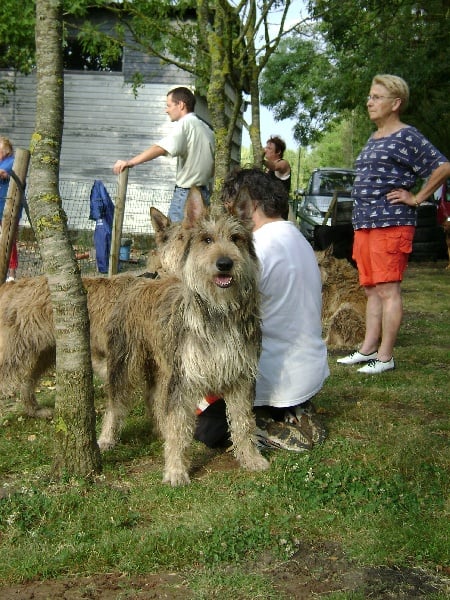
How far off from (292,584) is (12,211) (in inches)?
202

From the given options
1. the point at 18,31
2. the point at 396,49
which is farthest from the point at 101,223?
the point at 396,49

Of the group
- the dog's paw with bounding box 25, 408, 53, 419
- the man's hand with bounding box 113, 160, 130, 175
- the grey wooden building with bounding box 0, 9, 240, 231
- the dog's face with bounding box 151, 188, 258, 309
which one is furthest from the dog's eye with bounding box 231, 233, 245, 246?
the grey wooden building with bounding box 0, 9, 240, 231

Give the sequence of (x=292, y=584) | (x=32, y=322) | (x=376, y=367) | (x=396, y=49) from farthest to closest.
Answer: (x=396, y=49) < (x=376, y=367) < (x=32, y=322) < (x=292, y=584)

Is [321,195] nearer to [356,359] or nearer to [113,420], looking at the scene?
[356,359]

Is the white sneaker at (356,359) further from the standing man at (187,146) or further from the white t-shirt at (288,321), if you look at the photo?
the white t-shirt at (288,321)

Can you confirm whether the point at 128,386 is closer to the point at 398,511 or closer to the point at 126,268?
the point at 398,511

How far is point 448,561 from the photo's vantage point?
3.29 meters

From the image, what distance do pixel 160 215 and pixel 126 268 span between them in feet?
27.8

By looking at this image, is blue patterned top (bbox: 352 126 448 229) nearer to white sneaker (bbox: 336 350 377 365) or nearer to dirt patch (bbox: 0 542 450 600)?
white sneaker (bbox: 336 350 377 365)

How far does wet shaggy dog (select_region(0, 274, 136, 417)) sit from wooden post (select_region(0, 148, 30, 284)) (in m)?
1.77

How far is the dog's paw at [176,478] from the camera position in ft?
13.8

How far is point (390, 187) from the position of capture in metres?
6.36

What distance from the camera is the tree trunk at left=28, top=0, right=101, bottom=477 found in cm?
397

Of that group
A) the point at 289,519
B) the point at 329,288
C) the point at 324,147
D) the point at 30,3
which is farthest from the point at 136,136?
the point at 324,147
